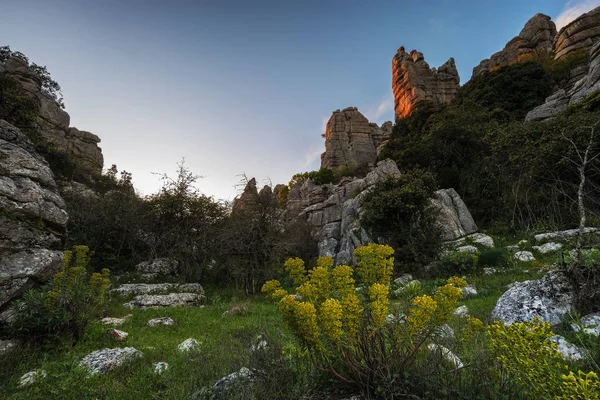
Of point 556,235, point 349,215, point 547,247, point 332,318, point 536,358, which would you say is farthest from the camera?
point 349,215

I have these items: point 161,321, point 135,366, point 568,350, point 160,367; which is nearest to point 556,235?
point 568,350

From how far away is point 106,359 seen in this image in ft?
12.9

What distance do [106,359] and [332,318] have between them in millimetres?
3968

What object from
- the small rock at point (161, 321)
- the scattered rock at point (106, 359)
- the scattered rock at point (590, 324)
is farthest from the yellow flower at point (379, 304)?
the small rock at point (161, 321)

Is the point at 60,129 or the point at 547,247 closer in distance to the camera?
the point at 547,247

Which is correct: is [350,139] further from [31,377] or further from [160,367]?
[31,377]

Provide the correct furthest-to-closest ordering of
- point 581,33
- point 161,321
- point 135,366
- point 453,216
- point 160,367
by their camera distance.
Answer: point 581,33
point 453,216
point 161,321
point 135,366
point 160,367

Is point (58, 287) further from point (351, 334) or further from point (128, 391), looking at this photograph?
point (351, 334)

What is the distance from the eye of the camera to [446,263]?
420 inches

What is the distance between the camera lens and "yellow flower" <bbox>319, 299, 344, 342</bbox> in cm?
198

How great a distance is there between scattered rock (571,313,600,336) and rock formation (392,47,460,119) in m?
50.5

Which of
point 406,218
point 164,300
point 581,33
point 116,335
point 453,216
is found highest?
point 581,33

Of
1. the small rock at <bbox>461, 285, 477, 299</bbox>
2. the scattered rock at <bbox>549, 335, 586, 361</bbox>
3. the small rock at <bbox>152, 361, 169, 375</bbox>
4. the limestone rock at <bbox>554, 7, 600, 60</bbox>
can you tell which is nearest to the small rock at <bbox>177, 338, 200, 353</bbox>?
the small rock at <bbox>152, 361, 169, 375</bbox>

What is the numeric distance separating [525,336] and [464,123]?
2357 centimetres
